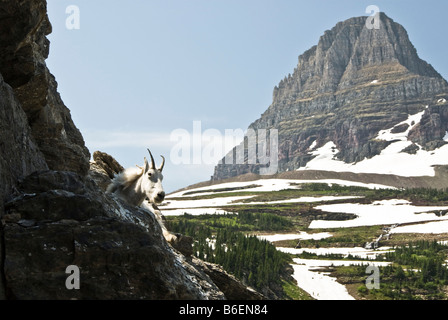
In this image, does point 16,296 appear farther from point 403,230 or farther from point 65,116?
point 403,230

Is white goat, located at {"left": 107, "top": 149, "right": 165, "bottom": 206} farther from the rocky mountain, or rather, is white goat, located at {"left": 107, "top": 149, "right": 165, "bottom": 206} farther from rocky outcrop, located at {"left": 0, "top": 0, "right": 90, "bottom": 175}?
the rocky mountain

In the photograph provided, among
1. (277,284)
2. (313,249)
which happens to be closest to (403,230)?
(313,249)

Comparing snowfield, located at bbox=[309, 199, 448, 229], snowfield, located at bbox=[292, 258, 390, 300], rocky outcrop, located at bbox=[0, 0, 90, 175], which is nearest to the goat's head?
rocky outcrop, located at bbox=[0, 0, 90, 175]

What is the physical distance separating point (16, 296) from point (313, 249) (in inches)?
4271

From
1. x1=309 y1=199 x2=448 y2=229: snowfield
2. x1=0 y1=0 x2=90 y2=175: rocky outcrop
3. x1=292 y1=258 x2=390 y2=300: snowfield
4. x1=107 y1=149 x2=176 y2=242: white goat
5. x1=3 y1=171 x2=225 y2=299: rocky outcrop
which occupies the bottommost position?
x1=292 y1=258 x2=390 y2=300: snowfield

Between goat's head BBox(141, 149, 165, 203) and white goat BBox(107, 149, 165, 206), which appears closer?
goat's head BBox(141, 149, 165, 203)

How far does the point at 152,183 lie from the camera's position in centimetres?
1412

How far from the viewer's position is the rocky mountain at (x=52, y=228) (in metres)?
7.33

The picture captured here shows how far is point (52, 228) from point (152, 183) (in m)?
6.47

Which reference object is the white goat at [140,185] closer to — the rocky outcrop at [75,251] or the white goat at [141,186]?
the white goat at [141,186]

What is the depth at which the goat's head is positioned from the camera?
1370 cm

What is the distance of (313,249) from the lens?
11100 cm

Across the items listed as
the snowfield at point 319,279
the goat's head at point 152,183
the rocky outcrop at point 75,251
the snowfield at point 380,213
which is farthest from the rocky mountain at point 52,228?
the snowfield at point 380,213

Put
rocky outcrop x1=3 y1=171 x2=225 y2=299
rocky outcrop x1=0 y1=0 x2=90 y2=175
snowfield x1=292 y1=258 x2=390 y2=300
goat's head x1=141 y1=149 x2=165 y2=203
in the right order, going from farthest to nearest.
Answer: snowfield x1=292 y1=258 x2=390 y2=300 → goat's head x1=141 y1=149 x2=165 y2=203 → rocky outcrop x1=0 y1=0 x2=90 y2=175 → rocky outcrop x1=3 y1=171 x2=225 y2=299
